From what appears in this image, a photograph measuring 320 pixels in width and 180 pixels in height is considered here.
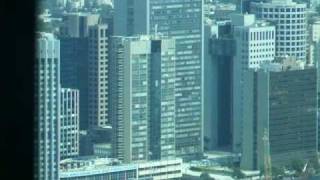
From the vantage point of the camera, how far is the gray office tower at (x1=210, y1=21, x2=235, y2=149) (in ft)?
21.7

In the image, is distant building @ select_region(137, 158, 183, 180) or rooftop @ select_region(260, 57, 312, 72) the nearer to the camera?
distant building @ select_region(137, 158, 183, 180)

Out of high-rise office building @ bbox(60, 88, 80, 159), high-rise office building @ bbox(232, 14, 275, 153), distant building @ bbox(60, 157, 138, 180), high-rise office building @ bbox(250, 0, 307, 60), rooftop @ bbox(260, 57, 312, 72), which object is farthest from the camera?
high-rise office building @ bbox(250, 0, 307, 60)

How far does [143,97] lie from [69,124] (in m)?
0.71

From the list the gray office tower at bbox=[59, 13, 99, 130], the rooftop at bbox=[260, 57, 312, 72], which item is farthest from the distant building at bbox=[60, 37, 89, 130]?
the rooftop at bbox=[260, 57, 312, 72]

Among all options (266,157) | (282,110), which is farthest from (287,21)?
(266,157)

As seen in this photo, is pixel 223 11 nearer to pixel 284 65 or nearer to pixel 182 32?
pixel 182 32

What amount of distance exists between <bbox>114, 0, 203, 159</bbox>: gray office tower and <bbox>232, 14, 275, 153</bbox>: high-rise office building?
0.63 feet

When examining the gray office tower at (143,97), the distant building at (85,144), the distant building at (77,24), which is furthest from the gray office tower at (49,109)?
the distant building at (77,24)

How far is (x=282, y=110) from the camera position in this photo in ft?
20.6

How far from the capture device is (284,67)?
21.1ft

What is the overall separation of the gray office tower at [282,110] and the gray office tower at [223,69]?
23cm

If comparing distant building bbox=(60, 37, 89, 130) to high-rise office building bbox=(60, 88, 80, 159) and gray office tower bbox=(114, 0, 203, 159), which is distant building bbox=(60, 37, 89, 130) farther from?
gray office tower bbox=(114, 0, 203, 159)
